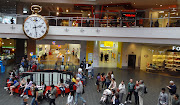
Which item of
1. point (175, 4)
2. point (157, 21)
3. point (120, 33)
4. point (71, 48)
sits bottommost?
point (71, 48)

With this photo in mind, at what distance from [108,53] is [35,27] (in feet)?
47.4

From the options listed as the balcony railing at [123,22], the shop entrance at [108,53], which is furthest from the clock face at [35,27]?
the shop entrance at [108,53]

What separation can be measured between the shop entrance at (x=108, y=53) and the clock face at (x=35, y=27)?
355 inches

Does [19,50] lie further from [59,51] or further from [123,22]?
[123,22]

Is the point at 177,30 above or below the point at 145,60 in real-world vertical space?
above

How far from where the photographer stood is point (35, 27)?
12492 millimetres

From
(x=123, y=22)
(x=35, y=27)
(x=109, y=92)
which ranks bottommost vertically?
(x=109, y=92)

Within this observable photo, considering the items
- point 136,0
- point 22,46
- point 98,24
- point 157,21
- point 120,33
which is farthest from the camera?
point 22,46

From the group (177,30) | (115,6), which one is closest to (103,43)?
(115,6)

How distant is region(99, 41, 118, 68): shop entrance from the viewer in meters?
20.8

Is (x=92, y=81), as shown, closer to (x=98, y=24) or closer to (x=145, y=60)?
(x=98, y=24)

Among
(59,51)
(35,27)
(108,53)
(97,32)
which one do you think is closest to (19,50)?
(59,51)

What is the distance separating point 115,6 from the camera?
761 inches

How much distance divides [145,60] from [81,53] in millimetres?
7979
